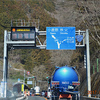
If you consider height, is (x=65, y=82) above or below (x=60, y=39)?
below

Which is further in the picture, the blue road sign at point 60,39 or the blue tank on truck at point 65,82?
the blue road sign at point 60,39

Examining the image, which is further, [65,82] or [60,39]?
[60,39]

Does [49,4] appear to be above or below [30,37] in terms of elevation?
above

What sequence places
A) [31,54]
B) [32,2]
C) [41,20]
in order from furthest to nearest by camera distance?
[32,2]
[31,54]
[41,20]

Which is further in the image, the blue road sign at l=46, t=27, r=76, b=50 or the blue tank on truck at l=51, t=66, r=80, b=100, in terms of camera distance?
the blue road sign at l=46, t=27, r=76, b=50

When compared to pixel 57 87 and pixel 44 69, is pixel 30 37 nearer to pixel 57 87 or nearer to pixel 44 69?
pixel 57 87

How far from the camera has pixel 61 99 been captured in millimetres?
20547

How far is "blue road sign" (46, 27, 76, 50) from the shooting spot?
99.8ft

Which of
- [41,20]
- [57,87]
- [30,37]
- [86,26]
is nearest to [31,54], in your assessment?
[41,20]

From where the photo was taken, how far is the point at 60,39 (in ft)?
100

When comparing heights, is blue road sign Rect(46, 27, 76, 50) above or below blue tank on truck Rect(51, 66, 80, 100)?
above

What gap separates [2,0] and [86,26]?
2304 inches

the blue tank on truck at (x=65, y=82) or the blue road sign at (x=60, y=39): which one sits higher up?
the blue road sign at (x=60, y=39)

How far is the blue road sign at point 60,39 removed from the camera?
3041 centimetres
